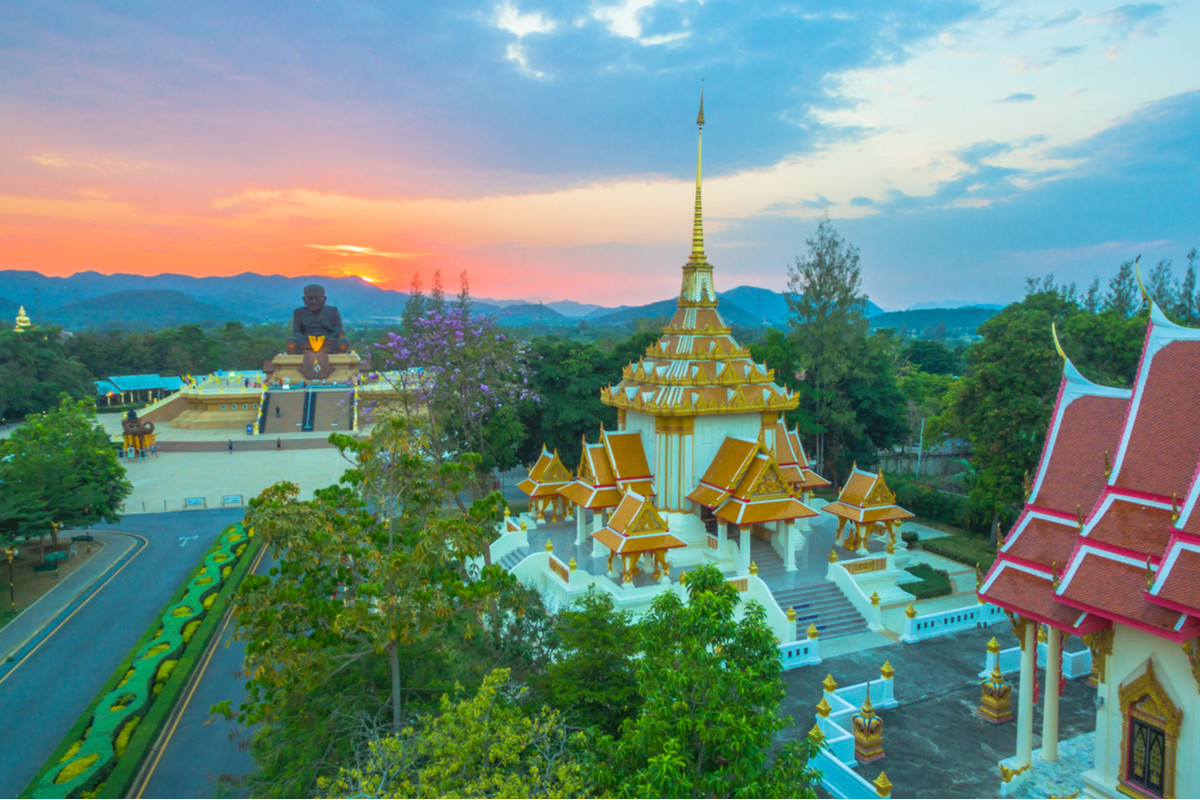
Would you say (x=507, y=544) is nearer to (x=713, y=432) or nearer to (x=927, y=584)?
(x=713, y=432)

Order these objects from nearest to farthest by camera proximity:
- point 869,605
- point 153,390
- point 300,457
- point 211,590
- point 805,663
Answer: point 805,663 → point 869,605 → point 211,590 → point 300,457 → point 153,390

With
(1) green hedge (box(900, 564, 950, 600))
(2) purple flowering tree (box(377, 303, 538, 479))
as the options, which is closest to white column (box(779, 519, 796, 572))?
(1) green hedge (box(900, 564, 950, 600))

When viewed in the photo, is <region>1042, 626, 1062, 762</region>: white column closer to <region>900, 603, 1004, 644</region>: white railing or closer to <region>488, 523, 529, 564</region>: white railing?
<region>900, 603, 1004, 644</region>: white railing

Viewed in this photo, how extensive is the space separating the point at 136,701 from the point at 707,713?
13.7 metres

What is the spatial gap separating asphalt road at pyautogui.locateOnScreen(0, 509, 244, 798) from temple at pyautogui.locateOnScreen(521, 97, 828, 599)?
1236 centimetres

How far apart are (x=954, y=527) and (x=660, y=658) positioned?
23746 millimetres

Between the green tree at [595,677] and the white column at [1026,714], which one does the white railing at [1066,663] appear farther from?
the green tree at [595,677]

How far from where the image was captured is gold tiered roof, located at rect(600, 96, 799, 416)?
2020 cm

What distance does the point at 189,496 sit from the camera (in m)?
32.5

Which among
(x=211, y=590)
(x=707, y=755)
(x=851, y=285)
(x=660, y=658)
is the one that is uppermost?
(x=851, y=285)

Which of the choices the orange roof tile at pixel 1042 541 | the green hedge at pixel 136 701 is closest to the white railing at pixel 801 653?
the orange roof tile at pixel 1042 541

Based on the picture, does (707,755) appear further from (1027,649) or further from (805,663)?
(805,663)

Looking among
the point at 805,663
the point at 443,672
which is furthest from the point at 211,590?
the point at 805,663

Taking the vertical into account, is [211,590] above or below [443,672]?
below
